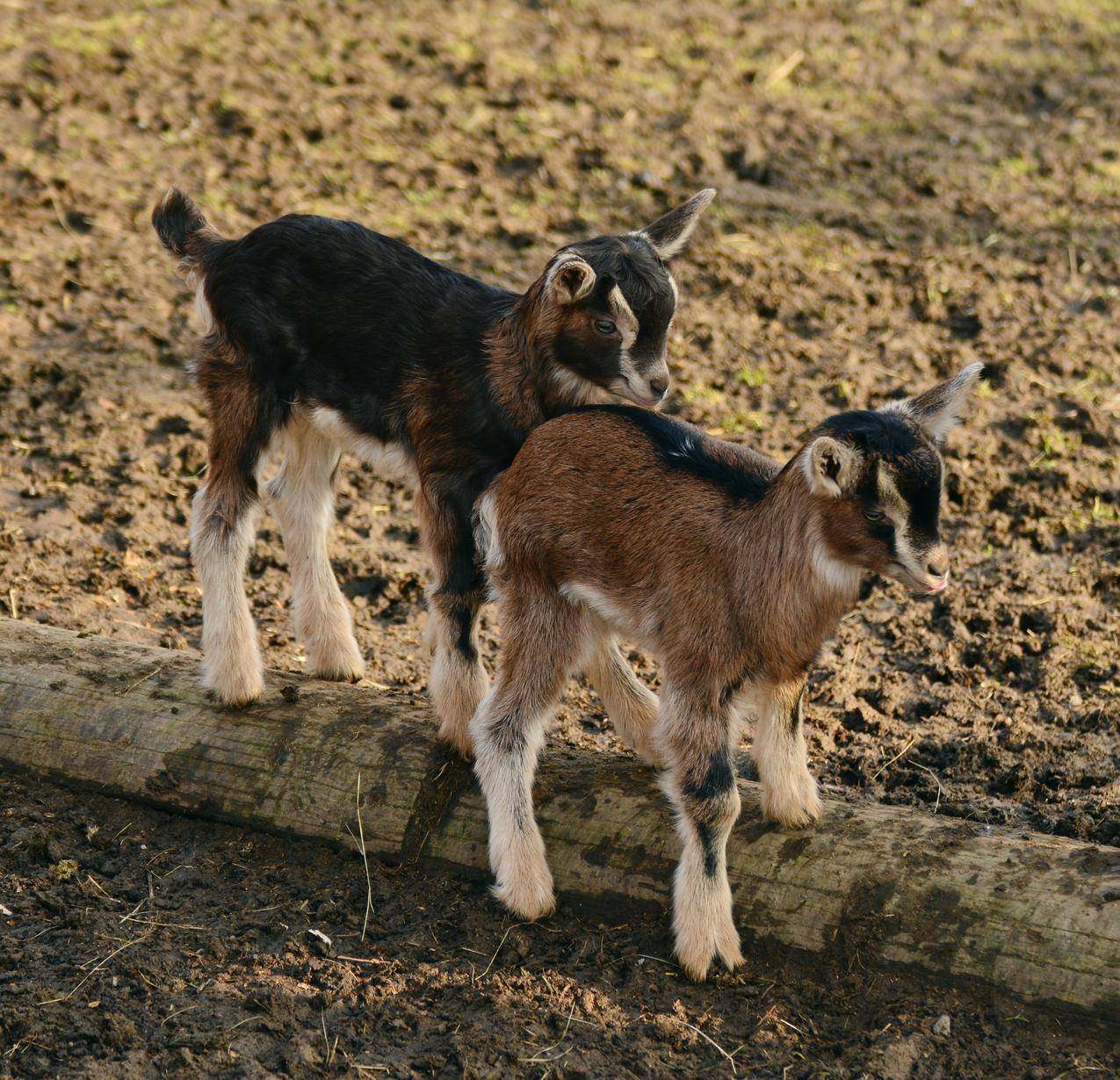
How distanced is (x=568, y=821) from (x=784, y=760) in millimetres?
782

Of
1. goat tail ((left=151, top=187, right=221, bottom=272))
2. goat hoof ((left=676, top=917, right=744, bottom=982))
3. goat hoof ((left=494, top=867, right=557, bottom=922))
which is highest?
goat tail ((left=151, top=187, right=221, bottom=272))

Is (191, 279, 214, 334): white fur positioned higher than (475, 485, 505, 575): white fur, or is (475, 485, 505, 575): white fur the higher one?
(191, 279, 214, 334): white fur

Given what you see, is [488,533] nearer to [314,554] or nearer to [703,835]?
[314,554]

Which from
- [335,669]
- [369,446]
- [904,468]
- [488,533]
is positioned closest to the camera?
[904,468]

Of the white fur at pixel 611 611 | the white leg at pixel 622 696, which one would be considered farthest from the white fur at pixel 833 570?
the white leg at pixel 622 696

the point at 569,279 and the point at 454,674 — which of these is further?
the point at 454,674

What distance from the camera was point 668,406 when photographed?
8.72 meters

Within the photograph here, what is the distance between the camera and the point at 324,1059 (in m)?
4.52

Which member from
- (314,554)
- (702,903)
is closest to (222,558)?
(314,554)

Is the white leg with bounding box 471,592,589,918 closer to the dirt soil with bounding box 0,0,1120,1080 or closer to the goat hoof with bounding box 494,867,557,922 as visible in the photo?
the goat hoof with bounding box 494,867,557,922

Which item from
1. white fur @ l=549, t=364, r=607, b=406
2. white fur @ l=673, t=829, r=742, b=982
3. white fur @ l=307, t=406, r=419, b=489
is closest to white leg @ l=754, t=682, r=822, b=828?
white fur @ l=673, t=829, r=742, b=982

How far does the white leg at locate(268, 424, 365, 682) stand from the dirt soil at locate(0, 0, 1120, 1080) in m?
0.29

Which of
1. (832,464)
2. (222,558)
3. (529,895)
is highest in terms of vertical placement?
(832,464)

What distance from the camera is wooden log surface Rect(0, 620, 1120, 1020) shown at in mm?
4641
